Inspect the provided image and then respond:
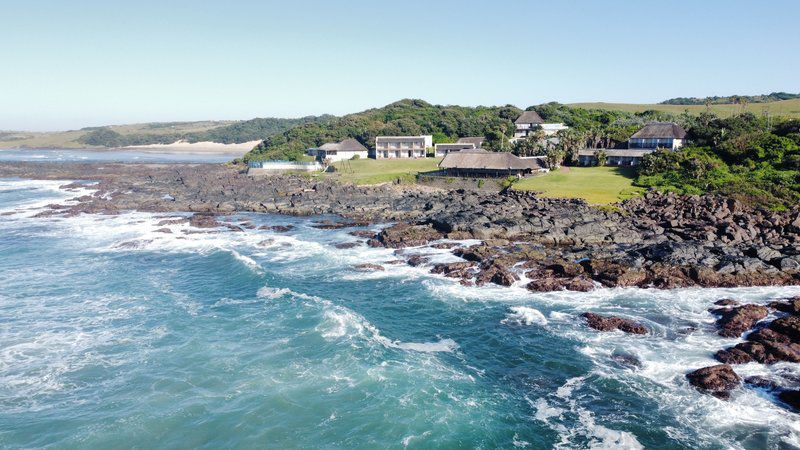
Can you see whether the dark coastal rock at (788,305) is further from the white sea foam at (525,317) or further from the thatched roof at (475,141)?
the thatched roof at (475,141)

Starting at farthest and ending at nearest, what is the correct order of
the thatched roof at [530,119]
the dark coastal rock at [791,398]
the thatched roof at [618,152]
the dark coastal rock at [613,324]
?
the thatched roof at [530,119] < the thatched roof at [618,152] < the dark coastal rock at [613,324] < the dark coastal rock at [791,398]

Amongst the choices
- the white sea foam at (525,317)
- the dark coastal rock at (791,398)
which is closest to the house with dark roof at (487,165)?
the white sea foam at (525,317)

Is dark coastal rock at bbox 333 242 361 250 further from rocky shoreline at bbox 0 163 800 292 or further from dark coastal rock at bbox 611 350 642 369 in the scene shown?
dark coastal rock at bbox 611 350 642 369

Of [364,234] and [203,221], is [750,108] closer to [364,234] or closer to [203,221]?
[364,234]

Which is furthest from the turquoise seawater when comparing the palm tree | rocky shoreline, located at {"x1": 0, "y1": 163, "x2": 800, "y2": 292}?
the palm tree

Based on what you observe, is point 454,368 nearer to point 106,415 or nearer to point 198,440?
point 198,440

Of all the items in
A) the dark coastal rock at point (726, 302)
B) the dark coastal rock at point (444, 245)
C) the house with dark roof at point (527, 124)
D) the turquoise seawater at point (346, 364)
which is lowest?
the turquoise seawater at point (346, 364)

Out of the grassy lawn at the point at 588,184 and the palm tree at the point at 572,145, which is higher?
the palm tree at the point at 572,145
